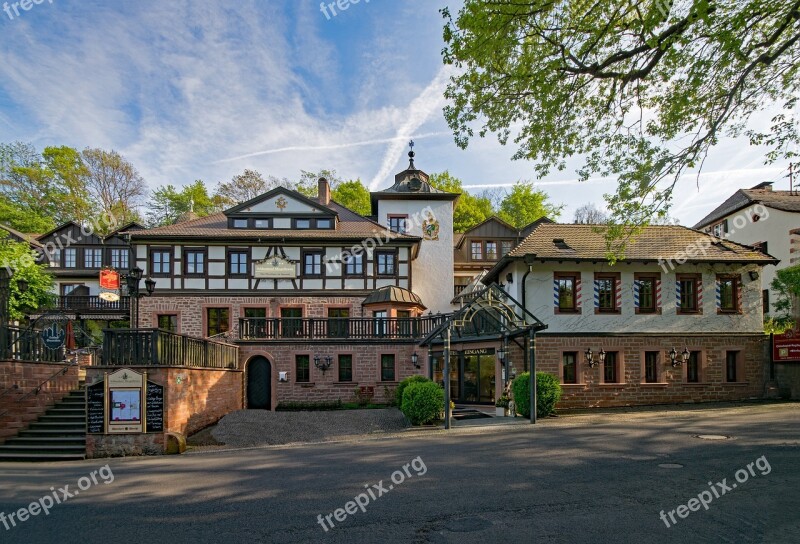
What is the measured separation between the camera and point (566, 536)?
548 cm

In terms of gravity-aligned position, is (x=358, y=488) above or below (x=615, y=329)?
below

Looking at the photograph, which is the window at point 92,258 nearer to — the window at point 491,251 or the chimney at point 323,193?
the chimney at point 323,193

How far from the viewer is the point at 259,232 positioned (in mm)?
25844

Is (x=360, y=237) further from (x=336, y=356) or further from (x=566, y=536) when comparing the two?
(x=566, y=536)

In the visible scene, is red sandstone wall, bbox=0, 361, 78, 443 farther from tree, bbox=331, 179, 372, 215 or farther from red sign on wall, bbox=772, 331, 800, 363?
tree, bbox=331, 179, 372, 215

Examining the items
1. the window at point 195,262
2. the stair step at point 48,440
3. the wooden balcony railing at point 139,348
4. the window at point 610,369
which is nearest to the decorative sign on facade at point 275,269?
the window at point 195,262

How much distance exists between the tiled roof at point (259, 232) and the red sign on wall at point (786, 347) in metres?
15.5

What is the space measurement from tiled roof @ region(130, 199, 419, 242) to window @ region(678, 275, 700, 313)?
12.1 metres

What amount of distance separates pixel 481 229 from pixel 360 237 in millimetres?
11492

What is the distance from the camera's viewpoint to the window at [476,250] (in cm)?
3400

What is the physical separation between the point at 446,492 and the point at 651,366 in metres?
14.4

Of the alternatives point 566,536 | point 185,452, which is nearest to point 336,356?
point 185,452

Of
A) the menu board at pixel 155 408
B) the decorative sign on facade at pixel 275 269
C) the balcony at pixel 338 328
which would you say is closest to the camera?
the menu board at pixel 155 408

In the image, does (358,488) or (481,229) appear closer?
(358,488)
